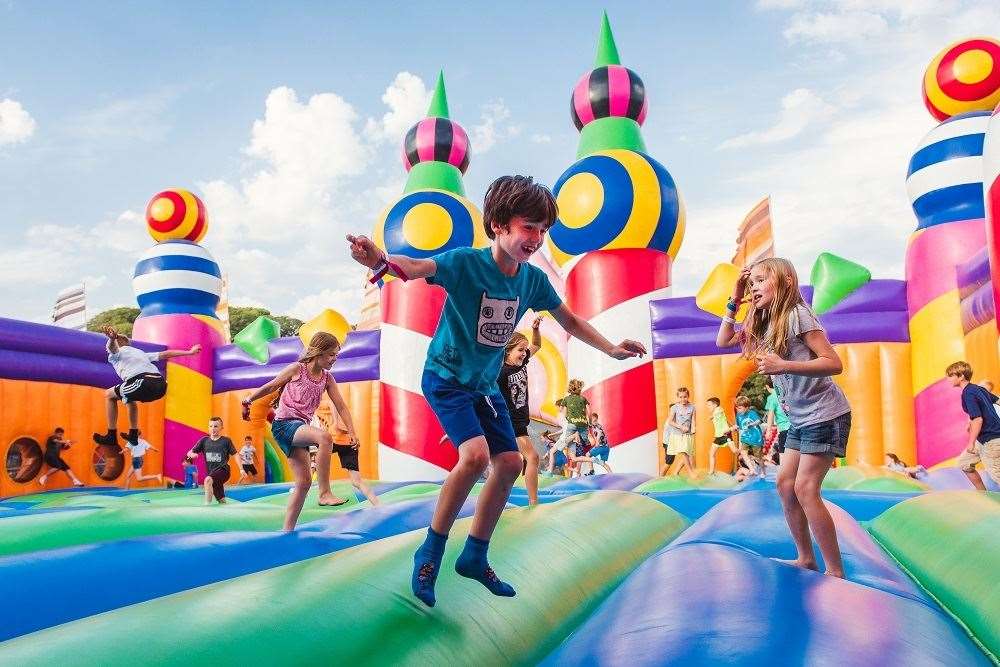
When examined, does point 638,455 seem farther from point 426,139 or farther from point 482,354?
point 482,354

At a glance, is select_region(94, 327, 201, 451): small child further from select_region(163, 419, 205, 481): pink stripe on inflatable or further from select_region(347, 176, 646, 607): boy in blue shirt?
select_region(347, 176, 646, 607): boy in blue shirt

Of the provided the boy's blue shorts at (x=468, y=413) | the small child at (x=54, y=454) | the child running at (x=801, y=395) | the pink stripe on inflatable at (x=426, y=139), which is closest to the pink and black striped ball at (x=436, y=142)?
the pink stripe on inflatable at (x=426, y=139)

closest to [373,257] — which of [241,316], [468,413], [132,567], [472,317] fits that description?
[472,317]

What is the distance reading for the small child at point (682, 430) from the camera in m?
7.63

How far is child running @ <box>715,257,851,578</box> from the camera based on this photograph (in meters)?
2.32

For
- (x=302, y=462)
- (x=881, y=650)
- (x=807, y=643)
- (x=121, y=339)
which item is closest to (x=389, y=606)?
(x=807, y=643)

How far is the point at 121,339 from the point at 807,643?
7000 millimetres

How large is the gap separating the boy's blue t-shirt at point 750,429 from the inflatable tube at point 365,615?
505cm

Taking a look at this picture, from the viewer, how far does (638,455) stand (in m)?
8.35

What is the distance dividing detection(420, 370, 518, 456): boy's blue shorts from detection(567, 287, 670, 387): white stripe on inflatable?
6.36m

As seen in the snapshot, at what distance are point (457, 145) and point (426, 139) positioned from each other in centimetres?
41

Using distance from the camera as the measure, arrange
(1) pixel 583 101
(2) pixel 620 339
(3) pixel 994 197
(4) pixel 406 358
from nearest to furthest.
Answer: (3) pixel 994 197
(2) pixel 620 339
(4) pixel 406 358
(1) pixel 583 101

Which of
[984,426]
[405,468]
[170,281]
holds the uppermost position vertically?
[170,281]

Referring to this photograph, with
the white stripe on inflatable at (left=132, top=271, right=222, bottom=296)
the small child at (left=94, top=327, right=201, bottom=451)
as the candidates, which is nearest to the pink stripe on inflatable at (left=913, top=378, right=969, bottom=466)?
the small child at (left=94, top=327, right=201, bottom=451)
